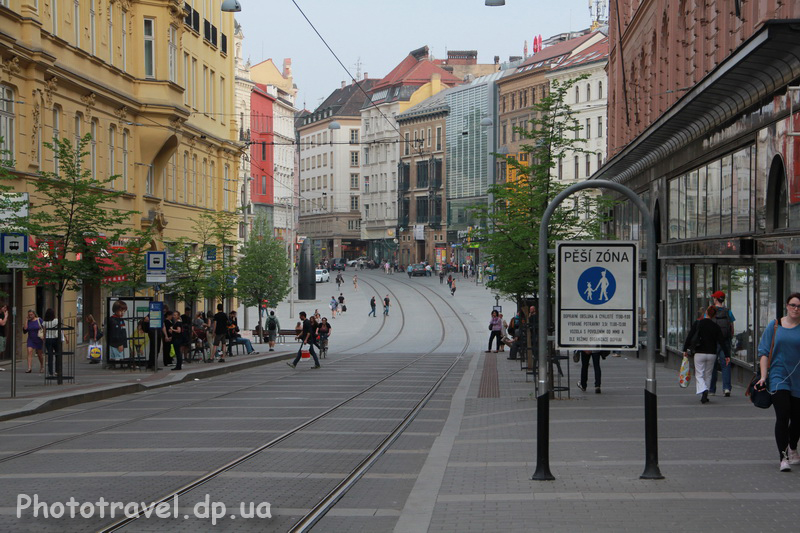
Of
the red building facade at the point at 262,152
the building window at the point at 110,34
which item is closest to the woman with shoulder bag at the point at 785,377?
the building window at the point at 110,34

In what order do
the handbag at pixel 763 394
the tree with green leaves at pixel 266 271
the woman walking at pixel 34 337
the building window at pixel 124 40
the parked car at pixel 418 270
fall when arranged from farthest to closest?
the parked car at pixel 418 270, the tree with green leaves at pixel 266 271, the building window at pixel 124 40, the woman walking at pixel 34 337, the handbag at pixel 763 394

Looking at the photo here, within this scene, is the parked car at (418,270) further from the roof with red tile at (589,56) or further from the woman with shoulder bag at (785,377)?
the woman with shoulder bag at (785,377)

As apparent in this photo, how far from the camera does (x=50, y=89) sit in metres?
33.3

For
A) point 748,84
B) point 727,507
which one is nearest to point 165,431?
point 727,507

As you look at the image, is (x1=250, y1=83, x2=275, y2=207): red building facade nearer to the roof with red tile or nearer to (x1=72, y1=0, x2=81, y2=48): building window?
the roof with red tile

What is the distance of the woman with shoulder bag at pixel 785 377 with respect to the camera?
1192cm

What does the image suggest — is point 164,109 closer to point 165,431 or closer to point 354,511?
point 165,431

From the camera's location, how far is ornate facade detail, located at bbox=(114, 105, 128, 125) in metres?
40.2

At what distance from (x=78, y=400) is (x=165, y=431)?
5.64 m

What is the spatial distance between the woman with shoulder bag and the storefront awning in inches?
298

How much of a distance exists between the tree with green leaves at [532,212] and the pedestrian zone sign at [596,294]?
13.7 m

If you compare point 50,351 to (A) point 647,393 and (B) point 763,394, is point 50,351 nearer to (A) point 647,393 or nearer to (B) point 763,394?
(A) point 647,393

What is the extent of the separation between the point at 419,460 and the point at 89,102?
84.7ft

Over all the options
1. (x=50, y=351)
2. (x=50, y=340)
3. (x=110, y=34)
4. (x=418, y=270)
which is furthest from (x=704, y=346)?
(x=418, y=270)
